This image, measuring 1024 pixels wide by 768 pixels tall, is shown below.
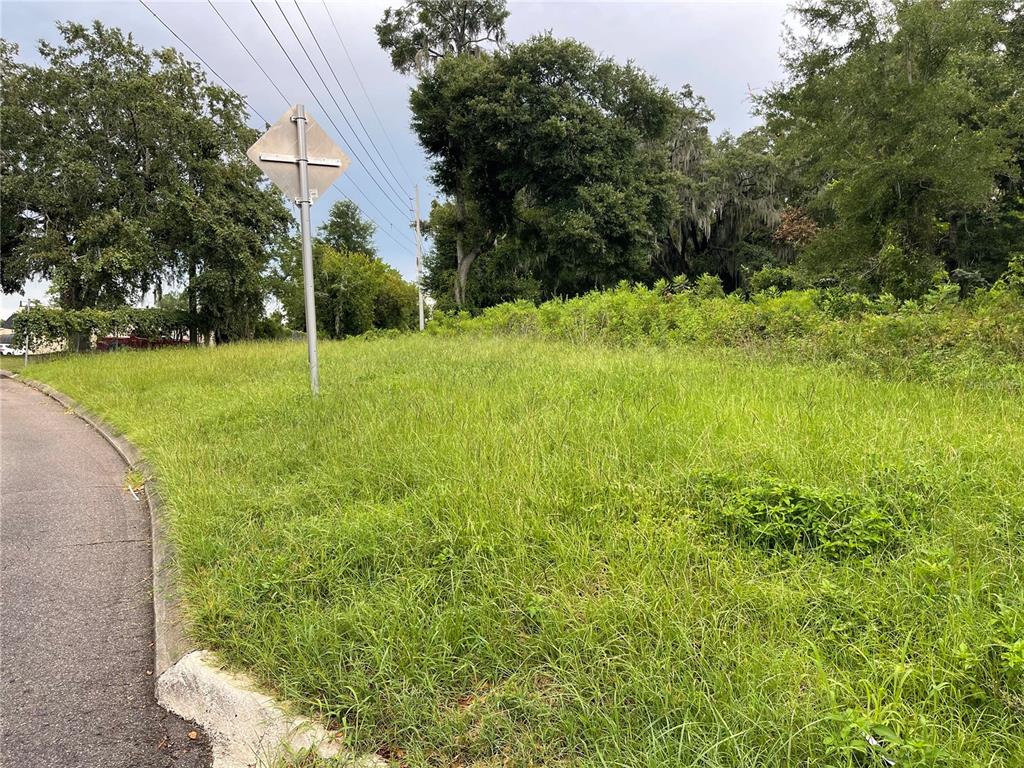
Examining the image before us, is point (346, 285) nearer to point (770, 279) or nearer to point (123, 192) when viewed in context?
point (123, 192)

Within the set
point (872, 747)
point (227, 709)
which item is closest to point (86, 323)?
point (227, 709)

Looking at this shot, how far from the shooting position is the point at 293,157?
5770mm

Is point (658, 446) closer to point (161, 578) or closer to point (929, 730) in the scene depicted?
point (929, 730)

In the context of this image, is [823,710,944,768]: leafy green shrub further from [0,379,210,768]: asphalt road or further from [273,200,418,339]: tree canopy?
[273,200,418,339]: tree canopy

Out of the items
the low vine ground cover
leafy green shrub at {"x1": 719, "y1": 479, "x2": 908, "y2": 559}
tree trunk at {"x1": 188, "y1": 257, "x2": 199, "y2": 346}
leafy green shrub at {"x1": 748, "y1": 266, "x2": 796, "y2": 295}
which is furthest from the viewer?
tree trunk at {"x1": 188, "y1": 257, "x2": 199, "y2": 346}

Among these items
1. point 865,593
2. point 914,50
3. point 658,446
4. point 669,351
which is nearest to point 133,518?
point 658,446

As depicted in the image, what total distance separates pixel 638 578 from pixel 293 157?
18.2 ft

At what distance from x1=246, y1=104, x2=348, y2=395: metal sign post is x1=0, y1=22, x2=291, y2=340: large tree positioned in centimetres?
1742

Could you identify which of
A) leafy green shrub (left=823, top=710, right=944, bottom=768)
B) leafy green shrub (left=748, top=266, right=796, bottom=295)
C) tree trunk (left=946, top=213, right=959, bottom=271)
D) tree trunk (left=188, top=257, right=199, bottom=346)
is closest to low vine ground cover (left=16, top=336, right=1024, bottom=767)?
leafy green shrub (left=823, top=710, right=944, bottom=768)

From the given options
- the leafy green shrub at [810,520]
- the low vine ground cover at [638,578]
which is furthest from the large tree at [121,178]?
the leafy green shrub at [810,520]

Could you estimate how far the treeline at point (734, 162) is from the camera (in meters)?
13.5

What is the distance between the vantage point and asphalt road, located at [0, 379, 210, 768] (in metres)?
2.00

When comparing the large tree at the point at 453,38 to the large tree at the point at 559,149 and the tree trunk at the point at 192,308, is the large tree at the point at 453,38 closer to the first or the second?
the large tree at the point at 559,149

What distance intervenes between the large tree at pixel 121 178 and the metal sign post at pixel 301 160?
1742 centimetres
